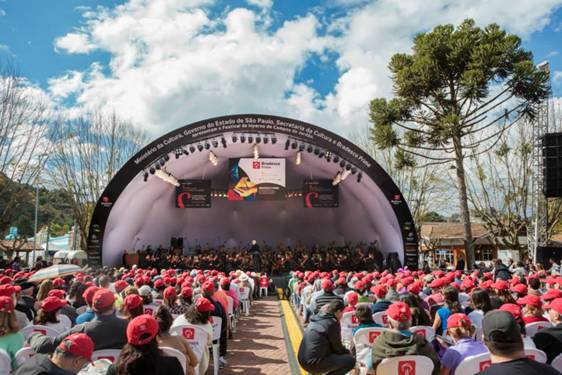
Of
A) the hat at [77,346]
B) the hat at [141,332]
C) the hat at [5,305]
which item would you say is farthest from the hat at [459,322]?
the hat at [5,305]

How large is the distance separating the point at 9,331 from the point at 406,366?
365 cm

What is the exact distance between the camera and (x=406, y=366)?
3420 millimetres

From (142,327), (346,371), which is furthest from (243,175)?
(142,327)

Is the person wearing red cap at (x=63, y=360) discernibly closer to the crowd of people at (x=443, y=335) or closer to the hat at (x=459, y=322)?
the crowd of people at (x=443, y=335)

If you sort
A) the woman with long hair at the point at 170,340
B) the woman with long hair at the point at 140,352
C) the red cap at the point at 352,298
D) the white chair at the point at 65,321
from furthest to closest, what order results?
the red cap at the point at 352,298 < the white chair at the point at 65,321 < the woman with long hair at the point at 170,340 < the woman with long hair at the point at 140,352

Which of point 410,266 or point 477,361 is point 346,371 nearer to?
point 477,361

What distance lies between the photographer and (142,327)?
266 cm

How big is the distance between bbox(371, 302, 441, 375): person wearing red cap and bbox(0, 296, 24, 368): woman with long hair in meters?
3.28

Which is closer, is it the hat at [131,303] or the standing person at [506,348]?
the standing person at [506,348]

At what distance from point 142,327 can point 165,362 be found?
35cm

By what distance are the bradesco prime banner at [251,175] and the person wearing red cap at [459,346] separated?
17.6m

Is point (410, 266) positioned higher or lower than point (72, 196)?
lower

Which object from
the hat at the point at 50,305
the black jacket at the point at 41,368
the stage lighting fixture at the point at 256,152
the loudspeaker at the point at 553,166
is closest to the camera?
the black jacket at the point at 41,368

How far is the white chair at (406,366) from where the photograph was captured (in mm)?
3396
